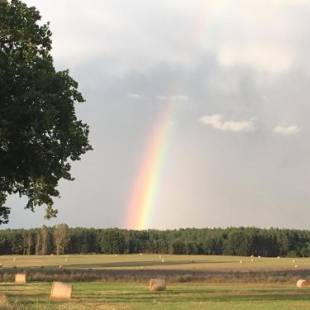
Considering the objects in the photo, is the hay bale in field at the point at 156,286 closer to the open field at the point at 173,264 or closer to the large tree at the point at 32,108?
the large tree at the point at 32,108

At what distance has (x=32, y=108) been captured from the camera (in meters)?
27.2

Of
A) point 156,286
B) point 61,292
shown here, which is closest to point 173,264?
point 156,286

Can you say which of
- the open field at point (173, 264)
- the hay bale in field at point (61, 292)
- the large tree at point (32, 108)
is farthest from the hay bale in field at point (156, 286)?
the open field at point (173, 264)

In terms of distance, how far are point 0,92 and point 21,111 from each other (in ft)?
4.24

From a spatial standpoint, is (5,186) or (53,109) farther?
(5,186)

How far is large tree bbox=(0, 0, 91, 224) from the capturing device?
2742cm

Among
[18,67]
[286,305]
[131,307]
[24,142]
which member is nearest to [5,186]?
[24,142]

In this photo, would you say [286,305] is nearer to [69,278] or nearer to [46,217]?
[46,217]

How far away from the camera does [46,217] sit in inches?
1395

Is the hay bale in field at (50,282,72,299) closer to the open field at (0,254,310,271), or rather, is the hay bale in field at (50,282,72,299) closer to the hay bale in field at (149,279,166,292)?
the hay bale in field at (149,279,166,292)

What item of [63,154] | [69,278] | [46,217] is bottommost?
[69,278]

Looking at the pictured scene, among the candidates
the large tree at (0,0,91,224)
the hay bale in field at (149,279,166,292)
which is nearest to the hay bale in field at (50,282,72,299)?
the large tree at (0,0,91,224)

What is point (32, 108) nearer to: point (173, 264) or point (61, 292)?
point (61, 292)

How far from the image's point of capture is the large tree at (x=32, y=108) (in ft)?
90.0
